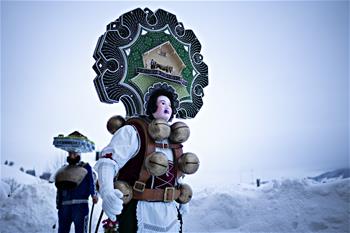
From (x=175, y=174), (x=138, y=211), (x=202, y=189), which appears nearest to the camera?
(x=138, y=211)

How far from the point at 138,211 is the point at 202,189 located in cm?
487

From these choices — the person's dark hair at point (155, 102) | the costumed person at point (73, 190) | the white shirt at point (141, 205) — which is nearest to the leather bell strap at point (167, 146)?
the white shirt at point (141, 205)

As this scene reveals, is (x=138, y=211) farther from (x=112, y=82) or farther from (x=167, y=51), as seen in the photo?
(x=167, y=51)

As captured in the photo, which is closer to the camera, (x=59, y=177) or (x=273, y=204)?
(x=59, y=177)

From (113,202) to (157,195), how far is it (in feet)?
1.30

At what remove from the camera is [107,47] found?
2.86 meters

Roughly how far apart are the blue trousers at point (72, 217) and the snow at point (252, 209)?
1.87 meters

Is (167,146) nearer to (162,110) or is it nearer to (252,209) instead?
(162,110)

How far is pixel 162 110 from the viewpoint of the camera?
2814 millimetres

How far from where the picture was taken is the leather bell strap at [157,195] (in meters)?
2.48

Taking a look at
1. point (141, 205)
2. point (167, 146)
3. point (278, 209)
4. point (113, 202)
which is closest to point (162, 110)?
point (167, 146)

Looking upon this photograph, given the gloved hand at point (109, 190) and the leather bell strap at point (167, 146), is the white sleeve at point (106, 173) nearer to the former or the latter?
the gloved hand at point (109, 190)

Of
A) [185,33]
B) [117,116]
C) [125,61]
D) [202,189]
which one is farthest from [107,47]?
[202,189]

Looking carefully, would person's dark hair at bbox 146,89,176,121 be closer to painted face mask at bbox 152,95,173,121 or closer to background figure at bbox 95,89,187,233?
painted face mask at bbox 152,95,173,121
